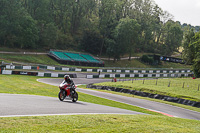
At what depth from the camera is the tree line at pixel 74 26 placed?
6638 centimetres

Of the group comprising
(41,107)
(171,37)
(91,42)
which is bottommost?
(41,107)

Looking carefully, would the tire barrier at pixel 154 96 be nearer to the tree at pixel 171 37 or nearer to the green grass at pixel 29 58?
the green grass at pixel 29 58

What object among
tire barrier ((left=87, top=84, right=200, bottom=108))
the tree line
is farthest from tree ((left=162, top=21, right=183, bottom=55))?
tire barrier ((left=87, top=84, right=200, bottom=108))

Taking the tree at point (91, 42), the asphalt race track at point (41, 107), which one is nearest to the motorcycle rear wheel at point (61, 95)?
the asphalt race track at point (41, 107)

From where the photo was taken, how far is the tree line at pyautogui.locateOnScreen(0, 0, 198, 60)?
218 feet

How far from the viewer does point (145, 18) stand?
346ft

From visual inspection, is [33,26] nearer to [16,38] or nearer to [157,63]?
[16,38]

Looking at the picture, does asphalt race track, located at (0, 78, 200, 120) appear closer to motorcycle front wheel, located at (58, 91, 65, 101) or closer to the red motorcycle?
motorcycle front wheel, located at (58, 91, 65, 101)

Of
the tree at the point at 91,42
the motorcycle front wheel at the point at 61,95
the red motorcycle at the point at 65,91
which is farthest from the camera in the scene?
the tree at the point at 91,42

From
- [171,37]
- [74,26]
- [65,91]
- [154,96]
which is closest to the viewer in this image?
[65,91]

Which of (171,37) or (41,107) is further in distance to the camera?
(171,37)

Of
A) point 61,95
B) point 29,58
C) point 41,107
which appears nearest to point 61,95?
point 61,95

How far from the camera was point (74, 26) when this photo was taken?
94812mm

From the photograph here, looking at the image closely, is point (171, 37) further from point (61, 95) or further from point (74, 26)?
point (61, 95)
